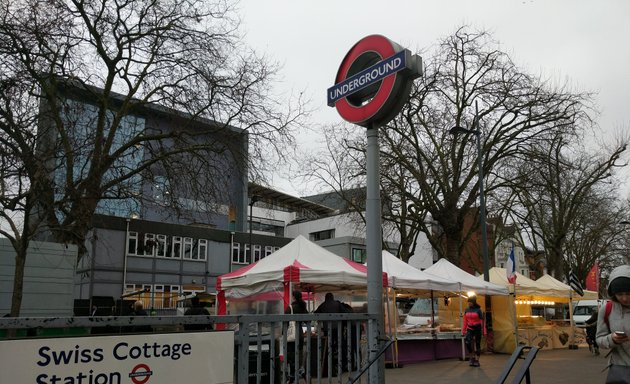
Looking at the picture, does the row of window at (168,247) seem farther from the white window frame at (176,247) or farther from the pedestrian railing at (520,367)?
the pedestrian railing at (520,367)

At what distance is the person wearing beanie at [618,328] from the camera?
437 centimetres

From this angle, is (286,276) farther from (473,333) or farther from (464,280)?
(464,280)

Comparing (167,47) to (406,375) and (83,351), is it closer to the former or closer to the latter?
(406,375)

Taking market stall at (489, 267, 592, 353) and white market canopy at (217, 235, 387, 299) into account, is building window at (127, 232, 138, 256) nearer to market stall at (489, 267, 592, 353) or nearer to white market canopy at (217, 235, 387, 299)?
market stall at (489, 267, 592, 353)

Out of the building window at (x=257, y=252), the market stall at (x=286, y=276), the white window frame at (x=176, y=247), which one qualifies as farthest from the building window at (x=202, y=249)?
the market stall at (x=286, y=276)

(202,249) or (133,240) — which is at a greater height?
(133,240)

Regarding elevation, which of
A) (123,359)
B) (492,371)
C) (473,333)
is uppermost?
(123,359)

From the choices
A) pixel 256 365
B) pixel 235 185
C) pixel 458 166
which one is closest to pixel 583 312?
pixel 458 166

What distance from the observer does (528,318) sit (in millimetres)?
21578

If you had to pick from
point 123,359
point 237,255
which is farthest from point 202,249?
point 123,359

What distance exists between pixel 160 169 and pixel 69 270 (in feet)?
13.7

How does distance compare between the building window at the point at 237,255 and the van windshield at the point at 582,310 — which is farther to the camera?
the building window at the point at 237,255

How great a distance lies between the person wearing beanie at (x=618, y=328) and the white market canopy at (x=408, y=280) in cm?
938

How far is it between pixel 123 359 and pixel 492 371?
39.3 feet
